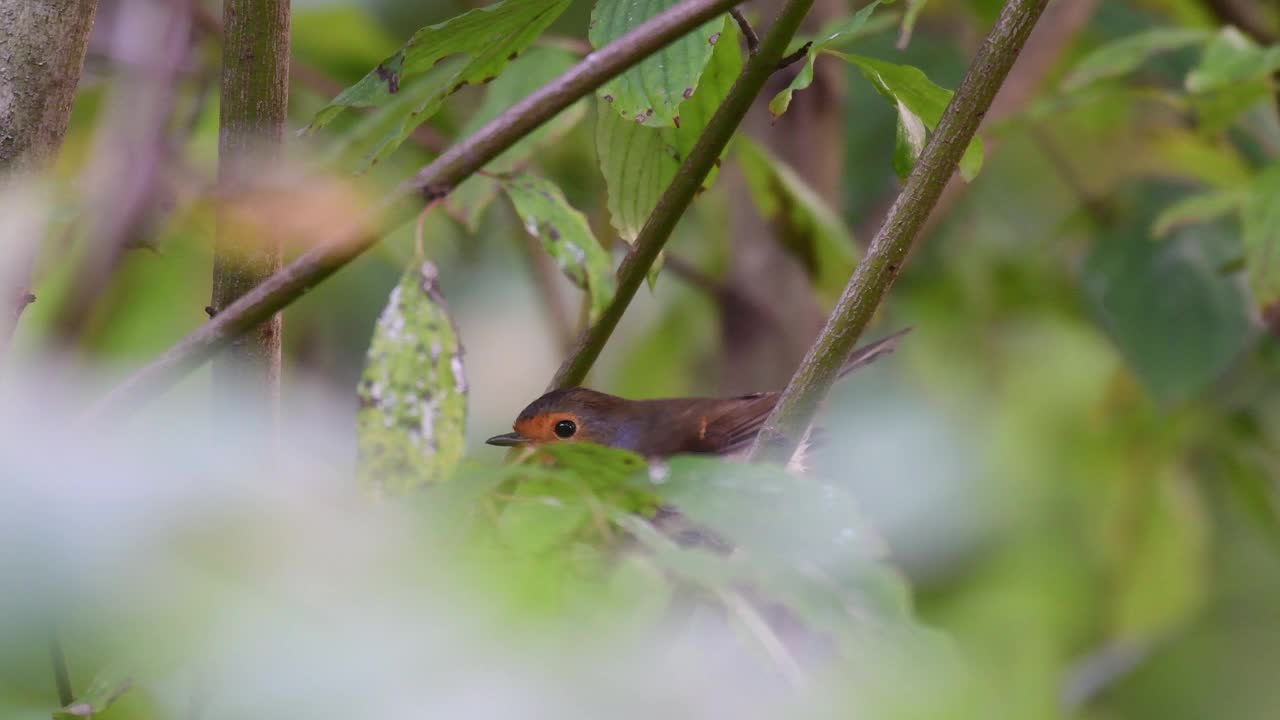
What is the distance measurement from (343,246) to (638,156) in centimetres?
69

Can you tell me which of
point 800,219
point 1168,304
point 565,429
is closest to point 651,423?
point 565,429

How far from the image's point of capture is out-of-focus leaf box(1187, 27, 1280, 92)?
6.83 ft

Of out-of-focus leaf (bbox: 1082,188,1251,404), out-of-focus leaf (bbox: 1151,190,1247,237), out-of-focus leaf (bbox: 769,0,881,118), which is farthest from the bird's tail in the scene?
out-of-focus leaf (bbox: 769,0,881,118)

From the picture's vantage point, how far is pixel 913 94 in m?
1.40

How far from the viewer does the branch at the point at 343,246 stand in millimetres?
1019

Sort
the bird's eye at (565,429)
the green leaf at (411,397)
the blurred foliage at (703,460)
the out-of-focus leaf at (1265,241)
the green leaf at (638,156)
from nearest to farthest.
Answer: the blurred foliage at (703,460)
the green leaf at (411,397)
the green leaf at (638,156)
the out-of-focus leaf at (1265,241)
the bird's eye at (565,429)

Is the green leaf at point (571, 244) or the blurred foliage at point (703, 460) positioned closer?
the blurred foliage at point (703, 460)

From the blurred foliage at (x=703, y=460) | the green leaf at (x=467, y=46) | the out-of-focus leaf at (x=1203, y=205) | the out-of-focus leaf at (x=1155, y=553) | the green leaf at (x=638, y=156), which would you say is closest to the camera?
the blurred foliage at (x=703, y=460)

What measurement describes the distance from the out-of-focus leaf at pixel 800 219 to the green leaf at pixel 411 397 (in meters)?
1.38

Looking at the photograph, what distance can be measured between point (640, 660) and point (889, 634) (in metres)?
0.18

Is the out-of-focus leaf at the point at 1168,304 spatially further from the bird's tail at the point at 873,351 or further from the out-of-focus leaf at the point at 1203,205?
the bird's tail at the point at 873,351

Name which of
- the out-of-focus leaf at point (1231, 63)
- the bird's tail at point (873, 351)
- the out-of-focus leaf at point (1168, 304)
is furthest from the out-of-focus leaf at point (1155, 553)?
the out-of-focus leaf at point (1231, 63)

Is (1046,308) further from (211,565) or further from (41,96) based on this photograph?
(211,565)

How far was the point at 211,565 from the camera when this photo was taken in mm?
831
